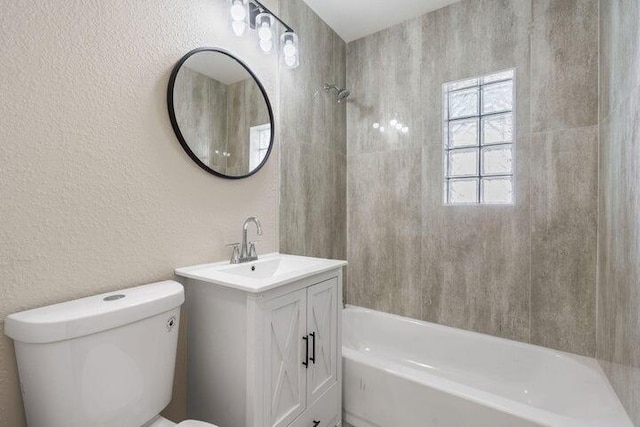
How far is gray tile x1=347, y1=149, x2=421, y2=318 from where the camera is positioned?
7.08 feet

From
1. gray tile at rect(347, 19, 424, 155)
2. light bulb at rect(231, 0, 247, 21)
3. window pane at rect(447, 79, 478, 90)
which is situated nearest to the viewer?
light bulb at rect(231, 0, 247, 21)

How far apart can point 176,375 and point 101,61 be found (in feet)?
4.27

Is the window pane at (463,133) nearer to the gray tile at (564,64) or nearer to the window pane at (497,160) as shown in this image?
the window pane at (497,160)

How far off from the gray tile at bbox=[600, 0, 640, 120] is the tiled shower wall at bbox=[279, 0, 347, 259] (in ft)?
5.27

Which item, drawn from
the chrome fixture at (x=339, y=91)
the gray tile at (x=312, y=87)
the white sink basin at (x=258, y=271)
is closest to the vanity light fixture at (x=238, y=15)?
the gray tile at (x=312, y=87)

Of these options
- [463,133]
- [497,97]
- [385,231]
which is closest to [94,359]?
[385,231]

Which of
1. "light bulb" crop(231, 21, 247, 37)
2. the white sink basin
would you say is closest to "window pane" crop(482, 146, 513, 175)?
the white sink basin

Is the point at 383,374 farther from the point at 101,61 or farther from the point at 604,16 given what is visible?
the point at 604,16

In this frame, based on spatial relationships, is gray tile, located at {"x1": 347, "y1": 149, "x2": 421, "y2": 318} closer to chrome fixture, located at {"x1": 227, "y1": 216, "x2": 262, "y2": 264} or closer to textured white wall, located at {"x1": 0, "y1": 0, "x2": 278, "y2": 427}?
chrome fixture, located at {"x1": 227, "y1": 216, "x2": 262, "y2": 264}

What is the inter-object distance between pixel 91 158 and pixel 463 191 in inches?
82.1

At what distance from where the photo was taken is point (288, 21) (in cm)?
187

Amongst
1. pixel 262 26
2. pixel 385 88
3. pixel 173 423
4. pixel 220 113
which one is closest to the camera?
pixel 173 423

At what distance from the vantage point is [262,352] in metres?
1.02

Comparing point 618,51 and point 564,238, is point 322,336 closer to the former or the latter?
point 564,238
